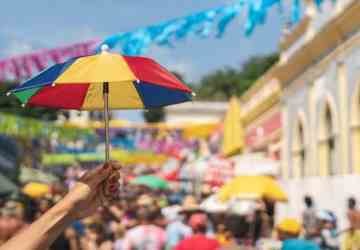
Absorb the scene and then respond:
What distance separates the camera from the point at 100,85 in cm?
385

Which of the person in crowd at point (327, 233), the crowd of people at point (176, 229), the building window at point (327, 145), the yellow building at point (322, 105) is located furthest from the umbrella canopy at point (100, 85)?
the building window at point (327, 145)

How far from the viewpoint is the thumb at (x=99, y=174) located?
2567 mm

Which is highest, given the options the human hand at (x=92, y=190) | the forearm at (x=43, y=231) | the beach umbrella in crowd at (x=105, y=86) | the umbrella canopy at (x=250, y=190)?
the beach umbrella in crowd at (x=105, y=86)

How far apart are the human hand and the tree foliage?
261 ft

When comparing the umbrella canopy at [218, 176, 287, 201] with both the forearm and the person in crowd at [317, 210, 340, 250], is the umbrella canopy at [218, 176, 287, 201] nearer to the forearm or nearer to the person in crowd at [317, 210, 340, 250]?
the person in crowd at [317, 210, 340, 250]

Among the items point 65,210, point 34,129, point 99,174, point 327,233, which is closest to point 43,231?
point 65,210

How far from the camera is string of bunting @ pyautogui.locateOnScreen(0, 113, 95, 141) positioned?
2689 cm

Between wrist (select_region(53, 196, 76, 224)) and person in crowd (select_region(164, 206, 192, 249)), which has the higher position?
wrist (select_region(53, 196, 76, 224))

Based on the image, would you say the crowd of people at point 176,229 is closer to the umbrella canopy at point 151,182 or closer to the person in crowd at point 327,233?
the person in crowd at point 327,233

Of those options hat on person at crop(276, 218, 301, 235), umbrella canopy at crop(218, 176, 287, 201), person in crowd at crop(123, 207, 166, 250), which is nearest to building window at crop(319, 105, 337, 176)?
umbrella canopy at crop(218, 176, 287, 201)

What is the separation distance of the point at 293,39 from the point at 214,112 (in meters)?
46.6

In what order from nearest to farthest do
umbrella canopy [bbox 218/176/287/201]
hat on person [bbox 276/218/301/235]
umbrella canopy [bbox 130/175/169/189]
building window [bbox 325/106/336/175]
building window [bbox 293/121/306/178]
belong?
1. hat on person [bbox 276/218/301/235]
2. umbrella canopy [bbox 218/176/287/201]
3. umbrella canopy [bbox 130/175/169/189]
4. building window [bbox 325/106/336/175]
5. building window [bbox 293/121/306/178]

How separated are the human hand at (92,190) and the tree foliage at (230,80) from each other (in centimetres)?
7954

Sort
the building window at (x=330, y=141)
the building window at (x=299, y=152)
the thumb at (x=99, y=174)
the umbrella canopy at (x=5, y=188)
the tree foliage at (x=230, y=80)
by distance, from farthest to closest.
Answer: the tree foliage at (x=230, y=80) < the building window at (x=299, y=152) < the building window at (x=330, y=141) < the umbrella canopy at (x=5, y=188) < the thumb at (x=99, y=174)
